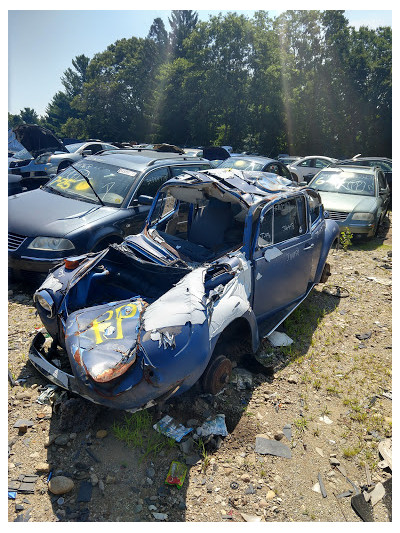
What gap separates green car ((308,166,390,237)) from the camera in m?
9.05

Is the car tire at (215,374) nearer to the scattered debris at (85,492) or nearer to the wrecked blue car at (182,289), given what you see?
the wrecked blue car at (182,289)

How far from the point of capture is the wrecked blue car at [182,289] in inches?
116

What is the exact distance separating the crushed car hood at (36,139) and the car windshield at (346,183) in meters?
8.94

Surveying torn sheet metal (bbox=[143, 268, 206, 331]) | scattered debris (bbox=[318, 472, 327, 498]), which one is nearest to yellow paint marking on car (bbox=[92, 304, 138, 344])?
torn sheet metal (bbox=[143, 268, 206, 331])

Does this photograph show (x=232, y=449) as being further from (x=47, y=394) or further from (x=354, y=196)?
(x=354, y=196)

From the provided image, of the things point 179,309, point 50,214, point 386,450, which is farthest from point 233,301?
point 50,214

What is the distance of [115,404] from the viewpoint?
2.88 metres

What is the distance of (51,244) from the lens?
17.7 feet

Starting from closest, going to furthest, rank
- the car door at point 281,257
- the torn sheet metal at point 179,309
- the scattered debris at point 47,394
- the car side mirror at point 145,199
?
the torn sheet metal at point 179,309 < the scattered debris at point 47,394 < the car door at point 281,257 < the car side mirror at point 145,199

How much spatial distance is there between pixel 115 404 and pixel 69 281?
1444mm

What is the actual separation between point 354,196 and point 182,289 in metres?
7.58

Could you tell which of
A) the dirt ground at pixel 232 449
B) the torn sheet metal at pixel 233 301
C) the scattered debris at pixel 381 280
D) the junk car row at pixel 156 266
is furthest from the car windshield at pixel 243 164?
the torn sheet metal at pixel 233 301

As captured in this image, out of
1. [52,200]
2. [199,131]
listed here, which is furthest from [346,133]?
[52,200]

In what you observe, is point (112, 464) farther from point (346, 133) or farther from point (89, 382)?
point (346, 133)
